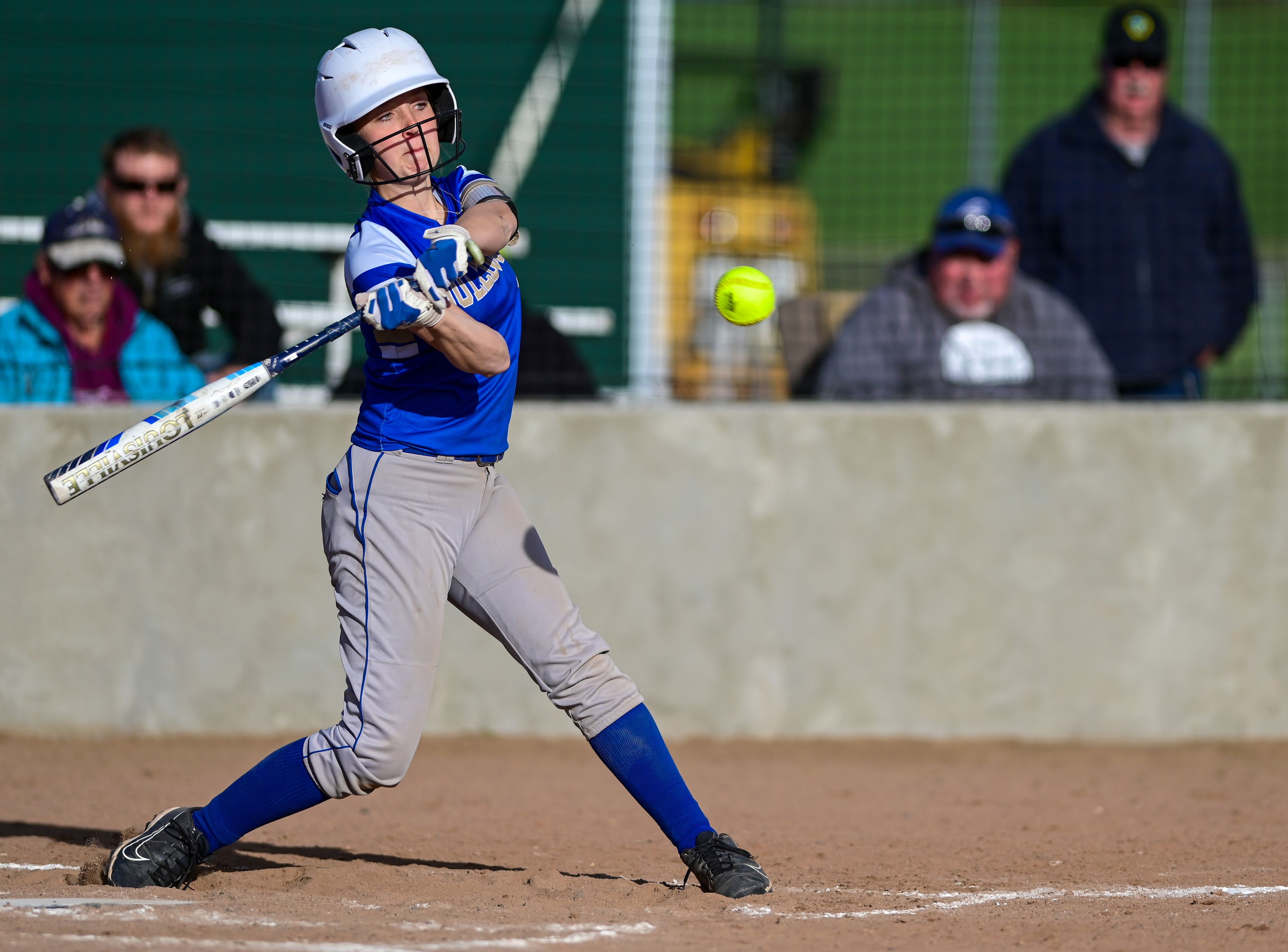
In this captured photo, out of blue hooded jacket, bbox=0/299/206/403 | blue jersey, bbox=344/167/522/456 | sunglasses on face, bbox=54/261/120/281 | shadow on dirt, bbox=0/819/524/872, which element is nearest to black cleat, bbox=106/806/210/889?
shadow on dirt, bbox=0/819/524/872

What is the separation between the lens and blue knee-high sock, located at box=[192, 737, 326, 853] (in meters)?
3.64

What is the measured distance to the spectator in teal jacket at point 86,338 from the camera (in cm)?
577

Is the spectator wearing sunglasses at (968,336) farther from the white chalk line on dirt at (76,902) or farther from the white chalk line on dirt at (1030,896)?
the white chalk line on dirt at (76,902)

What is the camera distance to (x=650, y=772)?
3.71 metres

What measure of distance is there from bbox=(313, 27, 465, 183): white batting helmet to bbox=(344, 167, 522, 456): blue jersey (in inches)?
4.9

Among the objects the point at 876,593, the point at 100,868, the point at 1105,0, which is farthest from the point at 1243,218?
the point at 1105,0

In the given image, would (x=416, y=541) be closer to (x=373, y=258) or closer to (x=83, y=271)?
(x=373, y=258)

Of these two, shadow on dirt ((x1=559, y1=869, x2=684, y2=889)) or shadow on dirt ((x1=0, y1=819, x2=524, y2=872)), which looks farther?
shadow on dirt ((x1=0, y1=819, x2=524, y2=872))

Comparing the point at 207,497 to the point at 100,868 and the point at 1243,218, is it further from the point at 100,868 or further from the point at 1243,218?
the point at 1243,218

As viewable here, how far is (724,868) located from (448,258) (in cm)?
161

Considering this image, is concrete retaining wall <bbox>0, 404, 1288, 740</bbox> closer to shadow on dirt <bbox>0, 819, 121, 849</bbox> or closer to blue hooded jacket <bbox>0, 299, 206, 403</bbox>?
blue hooded jacket <bbox>0, 299, 206, 403</bbox>

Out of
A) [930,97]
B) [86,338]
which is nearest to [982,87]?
[930,97]

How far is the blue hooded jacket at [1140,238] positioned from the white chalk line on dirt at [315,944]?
4148 millimetres

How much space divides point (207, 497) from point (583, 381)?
5.08 ft
